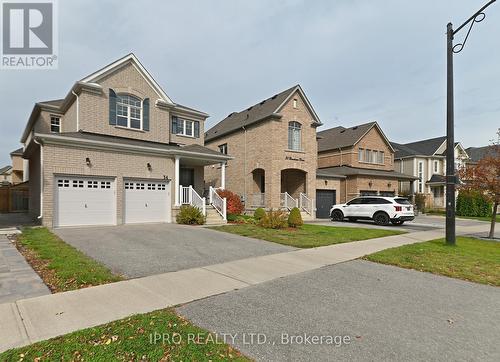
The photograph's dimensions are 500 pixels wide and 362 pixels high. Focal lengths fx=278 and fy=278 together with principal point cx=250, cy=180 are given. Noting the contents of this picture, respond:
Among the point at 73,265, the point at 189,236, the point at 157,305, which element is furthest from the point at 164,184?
the point at 157,305

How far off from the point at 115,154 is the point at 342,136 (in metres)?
25.1

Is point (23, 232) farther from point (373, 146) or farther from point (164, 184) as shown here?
point (373, 146)

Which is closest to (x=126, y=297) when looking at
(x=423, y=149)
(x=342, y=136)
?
(x=342, y=136)

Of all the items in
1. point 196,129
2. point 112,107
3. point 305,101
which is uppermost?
point 305,101

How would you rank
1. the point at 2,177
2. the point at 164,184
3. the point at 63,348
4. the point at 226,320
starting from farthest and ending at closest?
the point at 2,177
the point at 164,184
the point at 226,320
the point at 63,348

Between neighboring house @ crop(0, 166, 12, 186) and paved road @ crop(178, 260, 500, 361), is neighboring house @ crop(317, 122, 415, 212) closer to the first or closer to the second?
paved road @ crop(178, 260, 500, 361)

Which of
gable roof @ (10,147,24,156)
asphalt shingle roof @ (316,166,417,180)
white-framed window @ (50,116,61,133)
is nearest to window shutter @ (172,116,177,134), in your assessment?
white-framed window @ (50,116,61,133)

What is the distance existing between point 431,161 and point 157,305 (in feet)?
133

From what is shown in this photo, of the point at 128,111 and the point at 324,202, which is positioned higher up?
the point at 128,111

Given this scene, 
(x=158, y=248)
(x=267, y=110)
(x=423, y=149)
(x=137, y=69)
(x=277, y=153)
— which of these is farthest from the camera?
(x=423, y=149)

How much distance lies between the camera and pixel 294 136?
896 inches

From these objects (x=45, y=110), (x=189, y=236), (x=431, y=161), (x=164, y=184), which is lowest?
(x=189, y=236)

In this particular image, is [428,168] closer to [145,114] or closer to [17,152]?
[145,114]

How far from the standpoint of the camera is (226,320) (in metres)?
4.05
